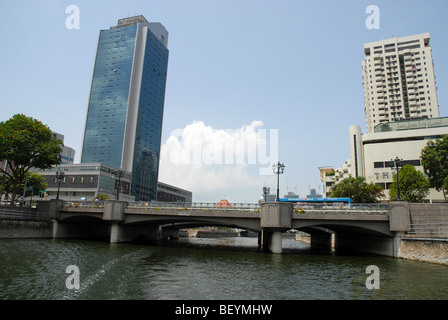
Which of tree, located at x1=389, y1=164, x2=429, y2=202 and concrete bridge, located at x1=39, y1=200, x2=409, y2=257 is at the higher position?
tree, located at x1=389, y1=164, x2=429, y2=202

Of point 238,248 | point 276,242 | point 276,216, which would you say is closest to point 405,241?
point 276,216

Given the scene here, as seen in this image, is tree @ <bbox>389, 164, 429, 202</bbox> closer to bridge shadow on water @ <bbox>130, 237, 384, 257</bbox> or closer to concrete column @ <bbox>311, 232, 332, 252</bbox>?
concrete column @ <bbox>311, 232, 332, 252</bbox>

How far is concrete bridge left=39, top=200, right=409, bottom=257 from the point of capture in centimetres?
3516

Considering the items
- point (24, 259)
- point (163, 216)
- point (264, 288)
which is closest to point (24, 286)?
point (24, 259)

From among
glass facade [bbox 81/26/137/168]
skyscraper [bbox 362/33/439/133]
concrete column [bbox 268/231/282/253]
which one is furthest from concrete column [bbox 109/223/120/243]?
skyscraper [bbox 362/33/439/133]

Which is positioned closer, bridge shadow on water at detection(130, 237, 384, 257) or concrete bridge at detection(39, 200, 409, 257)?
concrete bridge at detection(39, 200, 409, 257)

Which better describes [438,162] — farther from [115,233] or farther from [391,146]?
[115,233]

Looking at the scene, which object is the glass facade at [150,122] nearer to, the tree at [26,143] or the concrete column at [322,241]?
the tree at [26,143]

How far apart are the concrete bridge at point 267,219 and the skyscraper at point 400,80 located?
9436 centimetres

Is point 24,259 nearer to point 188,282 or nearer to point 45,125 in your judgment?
point 188,282

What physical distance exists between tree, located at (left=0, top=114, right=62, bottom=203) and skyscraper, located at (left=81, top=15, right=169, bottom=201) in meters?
88.4

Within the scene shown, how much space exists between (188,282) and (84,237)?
44.7m

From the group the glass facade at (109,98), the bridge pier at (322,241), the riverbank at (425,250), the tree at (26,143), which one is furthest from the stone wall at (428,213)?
the glass facade at (109,98)

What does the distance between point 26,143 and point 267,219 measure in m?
41.2
